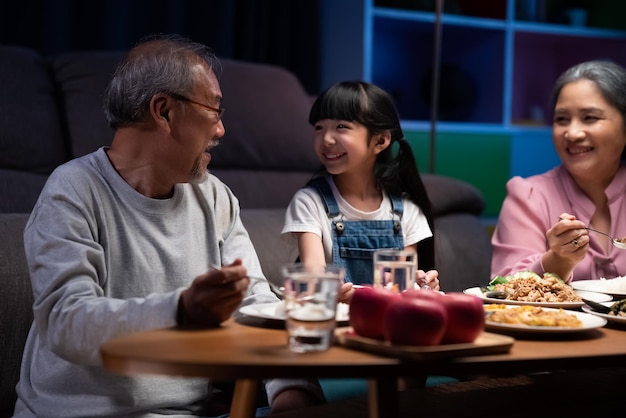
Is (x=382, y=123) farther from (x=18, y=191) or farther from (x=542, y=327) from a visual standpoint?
(x=542, y=327)

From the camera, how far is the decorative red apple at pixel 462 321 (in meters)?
1.12

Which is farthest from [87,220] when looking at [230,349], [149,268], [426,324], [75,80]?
[75,80]

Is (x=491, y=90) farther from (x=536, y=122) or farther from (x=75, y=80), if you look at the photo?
(x=75, y=80)

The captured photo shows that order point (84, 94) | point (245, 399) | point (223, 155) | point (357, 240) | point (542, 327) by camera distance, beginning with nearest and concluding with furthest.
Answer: point (542, 327), point (245, 399), point (357, 240), point (84, 94), point (223, 155)

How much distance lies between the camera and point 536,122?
15.1 feet

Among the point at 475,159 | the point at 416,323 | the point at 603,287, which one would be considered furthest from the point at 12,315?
the point at 475,159

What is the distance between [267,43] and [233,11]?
229mm

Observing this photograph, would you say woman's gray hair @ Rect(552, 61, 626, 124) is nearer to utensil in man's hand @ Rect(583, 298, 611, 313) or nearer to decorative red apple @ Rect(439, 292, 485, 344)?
utensil in man's hand @ Rect(583, 298, 611, 313)

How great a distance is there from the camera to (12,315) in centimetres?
190

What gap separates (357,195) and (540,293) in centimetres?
77

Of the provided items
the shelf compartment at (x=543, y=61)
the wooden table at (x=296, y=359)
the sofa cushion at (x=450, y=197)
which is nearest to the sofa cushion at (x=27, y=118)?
the sofa cushion at (x=450, y=197)

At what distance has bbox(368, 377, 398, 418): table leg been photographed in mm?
1088

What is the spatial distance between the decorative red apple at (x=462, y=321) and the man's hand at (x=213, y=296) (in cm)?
29

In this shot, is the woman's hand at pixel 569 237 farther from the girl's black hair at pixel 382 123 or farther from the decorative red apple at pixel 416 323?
the decorative red apple at pixel 416 323
